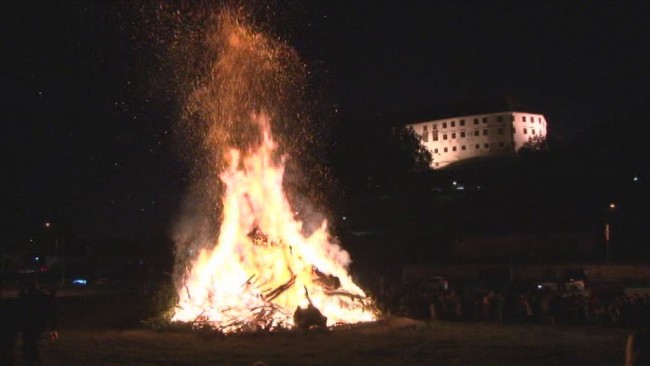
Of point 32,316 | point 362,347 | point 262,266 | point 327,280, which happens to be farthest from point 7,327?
point 327,280

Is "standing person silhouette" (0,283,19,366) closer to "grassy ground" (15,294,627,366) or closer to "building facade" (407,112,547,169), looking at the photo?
"grassy ground" (15,294,627,366)

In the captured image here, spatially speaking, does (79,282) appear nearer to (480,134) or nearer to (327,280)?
(327,280)

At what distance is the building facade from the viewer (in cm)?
11544

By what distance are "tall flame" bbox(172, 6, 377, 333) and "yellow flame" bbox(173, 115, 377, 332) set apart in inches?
1.3

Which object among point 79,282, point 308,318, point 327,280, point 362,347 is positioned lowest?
point 362,347

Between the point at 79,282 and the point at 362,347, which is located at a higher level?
the point at 79,282

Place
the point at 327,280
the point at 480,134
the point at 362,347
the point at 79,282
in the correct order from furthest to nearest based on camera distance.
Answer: the point at 480,134 < the point at 79,282 < the point at 327,280 < the point at 362,347

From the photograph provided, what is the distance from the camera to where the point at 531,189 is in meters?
73.4

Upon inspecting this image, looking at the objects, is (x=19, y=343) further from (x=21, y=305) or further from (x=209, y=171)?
(x=209, y=171)

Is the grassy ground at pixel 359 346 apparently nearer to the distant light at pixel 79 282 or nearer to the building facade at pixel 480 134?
the distant light at pixel 79 282

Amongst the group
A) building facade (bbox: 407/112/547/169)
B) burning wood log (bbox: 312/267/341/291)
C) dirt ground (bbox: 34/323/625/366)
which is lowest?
dirt ground (bbox: 34/323/625/366)

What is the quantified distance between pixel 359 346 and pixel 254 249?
6833 mm

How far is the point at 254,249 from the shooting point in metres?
22.6

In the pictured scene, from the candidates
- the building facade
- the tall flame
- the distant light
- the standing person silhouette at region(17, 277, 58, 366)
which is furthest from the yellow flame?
the building facade
